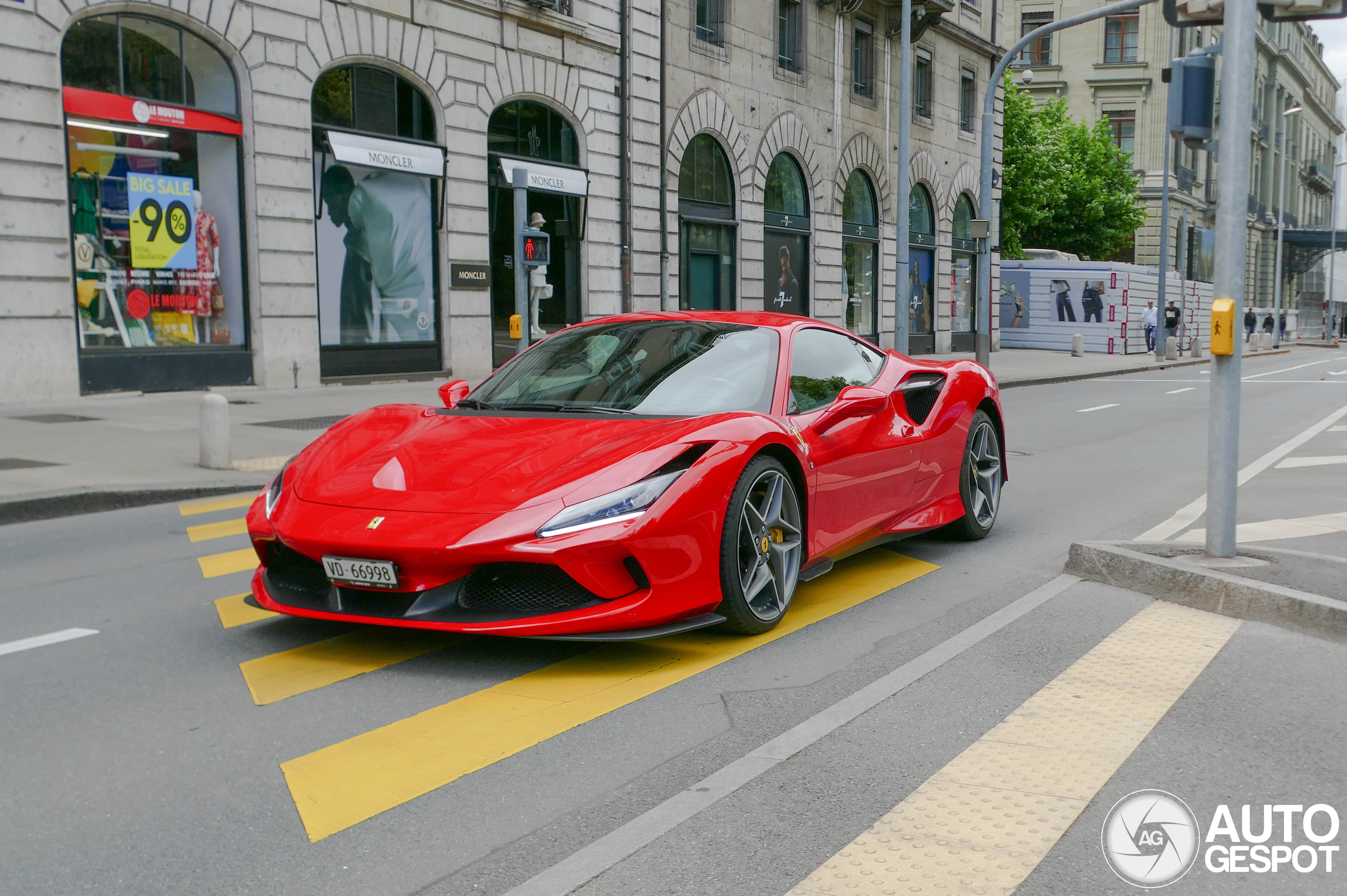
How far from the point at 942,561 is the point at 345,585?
11.0ft

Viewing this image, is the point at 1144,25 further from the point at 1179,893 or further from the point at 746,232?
the point at 1179,893

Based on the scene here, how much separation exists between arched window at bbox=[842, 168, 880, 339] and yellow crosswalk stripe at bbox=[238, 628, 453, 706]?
90.8ft

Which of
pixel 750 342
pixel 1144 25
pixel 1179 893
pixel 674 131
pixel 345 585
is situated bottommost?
pixel 1179 893

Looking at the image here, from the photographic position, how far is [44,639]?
4.88m

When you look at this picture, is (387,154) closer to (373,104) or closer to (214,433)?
(373,104)

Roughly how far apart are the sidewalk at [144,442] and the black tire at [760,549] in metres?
5.53

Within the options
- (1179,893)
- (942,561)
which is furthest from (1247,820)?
(942,561)

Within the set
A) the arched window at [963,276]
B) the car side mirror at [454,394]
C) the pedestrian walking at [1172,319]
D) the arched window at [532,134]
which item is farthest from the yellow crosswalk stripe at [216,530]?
the pedestrian walking at [1172,319]

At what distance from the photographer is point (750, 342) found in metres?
5.61

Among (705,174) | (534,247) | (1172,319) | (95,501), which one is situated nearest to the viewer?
(95,501)

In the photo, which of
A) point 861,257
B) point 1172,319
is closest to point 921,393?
point 861,257

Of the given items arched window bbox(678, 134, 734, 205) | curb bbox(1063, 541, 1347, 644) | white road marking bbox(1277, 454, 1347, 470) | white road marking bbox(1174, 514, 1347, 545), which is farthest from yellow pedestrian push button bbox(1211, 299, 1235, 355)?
arched window bbox(678, 134, 734, 205)

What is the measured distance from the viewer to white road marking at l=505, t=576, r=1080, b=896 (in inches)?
109

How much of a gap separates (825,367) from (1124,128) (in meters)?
Answer: 61.8
